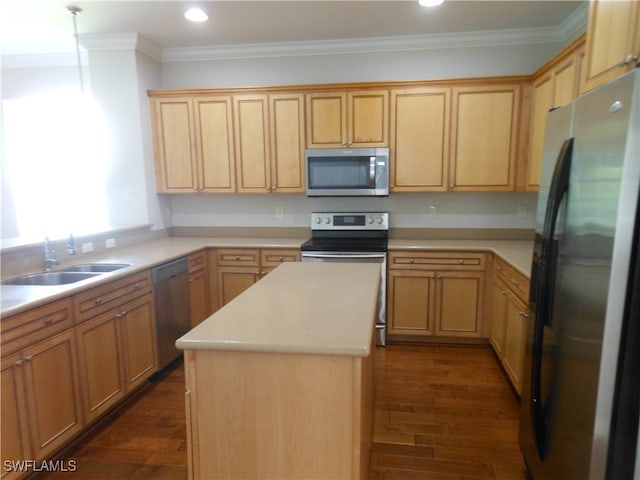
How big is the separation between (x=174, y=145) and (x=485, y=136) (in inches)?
114

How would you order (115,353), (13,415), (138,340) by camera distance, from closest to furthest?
(13,415) → (115,353) → (138,340)

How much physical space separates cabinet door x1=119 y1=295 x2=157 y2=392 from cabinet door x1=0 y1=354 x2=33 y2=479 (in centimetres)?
72

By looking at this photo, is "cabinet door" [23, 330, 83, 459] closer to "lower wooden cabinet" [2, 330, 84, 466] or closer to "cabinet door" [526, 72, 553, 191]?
"lower wooden cabinet" [2, 330, 84, 466]

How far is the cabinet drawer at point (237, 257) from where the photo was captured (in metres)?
3.59

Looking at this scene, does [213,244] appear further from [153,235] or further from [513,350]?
[513,350]

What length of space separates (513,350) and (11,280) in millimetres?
3240

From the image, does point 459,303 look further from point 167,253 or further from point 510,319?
point 167,253

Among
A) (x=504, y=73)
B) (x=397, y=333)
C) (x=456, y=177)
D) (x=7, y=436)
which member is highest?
(x=504, y=73)

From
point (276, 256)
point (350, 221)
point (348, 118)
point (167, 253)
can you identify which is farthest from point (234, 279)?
point (348, 118)

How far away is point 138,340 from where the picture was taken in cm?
265

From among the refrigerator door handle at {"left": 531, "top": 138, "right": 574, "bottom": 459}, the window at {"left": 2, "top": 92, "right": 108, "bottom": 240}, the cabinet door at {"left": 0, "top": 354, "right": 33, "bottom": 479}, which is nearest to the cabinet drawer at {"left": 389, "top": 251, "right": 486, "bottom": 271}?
the refrigerator door handle at {"left": 531, "top": 138, "right": 574, "bottom": 459}

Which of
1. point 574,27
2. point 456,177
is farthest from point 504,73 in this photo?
point 456,177

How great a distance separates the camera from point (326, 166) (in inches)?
140

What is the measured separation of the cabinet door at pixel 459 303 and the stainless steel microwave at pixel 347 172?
971mm
